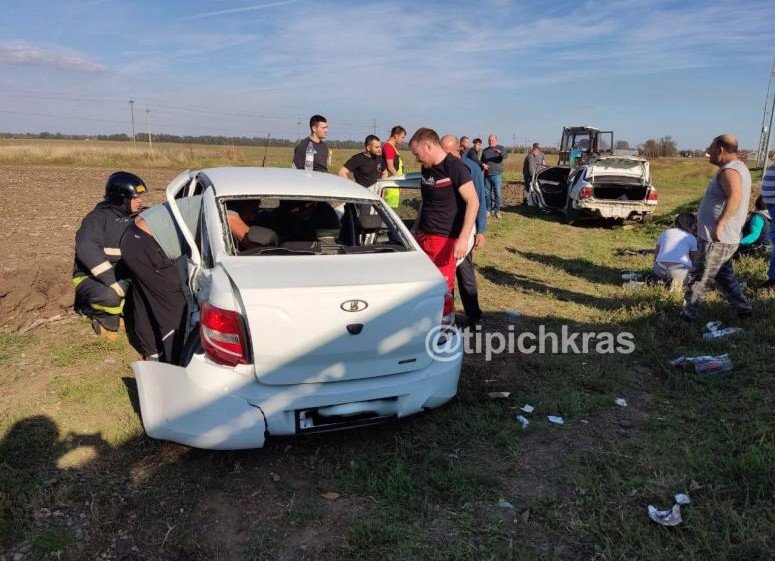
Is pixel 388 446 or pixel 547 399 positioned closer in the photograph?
pixel 388 446

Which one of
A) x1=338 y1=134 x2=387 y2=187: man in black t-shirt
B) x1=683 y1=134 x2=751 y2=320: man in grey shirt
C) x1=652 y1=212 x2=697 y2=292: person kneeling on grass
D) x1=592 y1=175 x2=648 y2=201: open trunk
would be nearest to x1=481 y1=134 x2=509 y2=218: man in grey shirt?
x1=592 y1=175 x2=648 y2=201: open trunk

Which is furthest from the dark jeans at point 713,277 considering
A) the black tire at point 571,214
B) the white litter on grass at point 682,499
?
the black tire at point 571,214

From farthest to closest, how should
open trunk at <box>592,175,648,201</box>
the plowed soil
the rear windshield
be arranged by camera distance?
open trunk at <box>592,175,648,201</box>, the plowed soil, the rear windshield

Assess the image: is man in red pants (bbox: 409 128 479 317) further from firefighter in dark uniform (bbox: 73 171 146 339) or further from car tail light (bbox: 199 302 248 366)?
firefighter in dark uniform (bbox: 73 171 146 339)

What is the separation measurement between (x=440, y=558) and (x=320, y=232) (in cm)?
281

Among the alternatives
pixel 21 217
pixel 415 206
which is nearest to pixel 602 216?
pixel 415 206

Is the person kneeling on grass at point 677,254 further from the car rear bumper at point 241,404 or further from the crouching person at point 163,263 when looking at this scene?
the crouching person at point 163,263

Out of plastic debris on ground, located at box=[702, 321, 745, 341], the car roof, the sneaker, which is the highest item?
the car roof

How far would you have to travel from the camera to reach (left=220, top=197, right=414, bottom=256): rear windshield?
3547 millimetres

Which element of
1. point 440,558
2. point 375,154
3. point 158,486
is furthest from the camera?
point 375,154

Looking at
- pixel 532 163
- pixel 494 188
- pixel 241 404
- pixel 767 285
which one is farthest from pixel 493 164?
pixel 241 404

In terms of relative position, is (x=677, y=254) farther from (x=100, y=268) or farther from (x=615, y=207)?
(x=100, y=268)

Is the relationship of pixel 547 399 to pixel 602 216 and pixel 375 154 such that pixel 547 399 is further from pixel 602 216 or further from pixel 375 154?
pixel 602 216

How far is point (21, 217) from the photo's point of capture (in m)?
11.1
